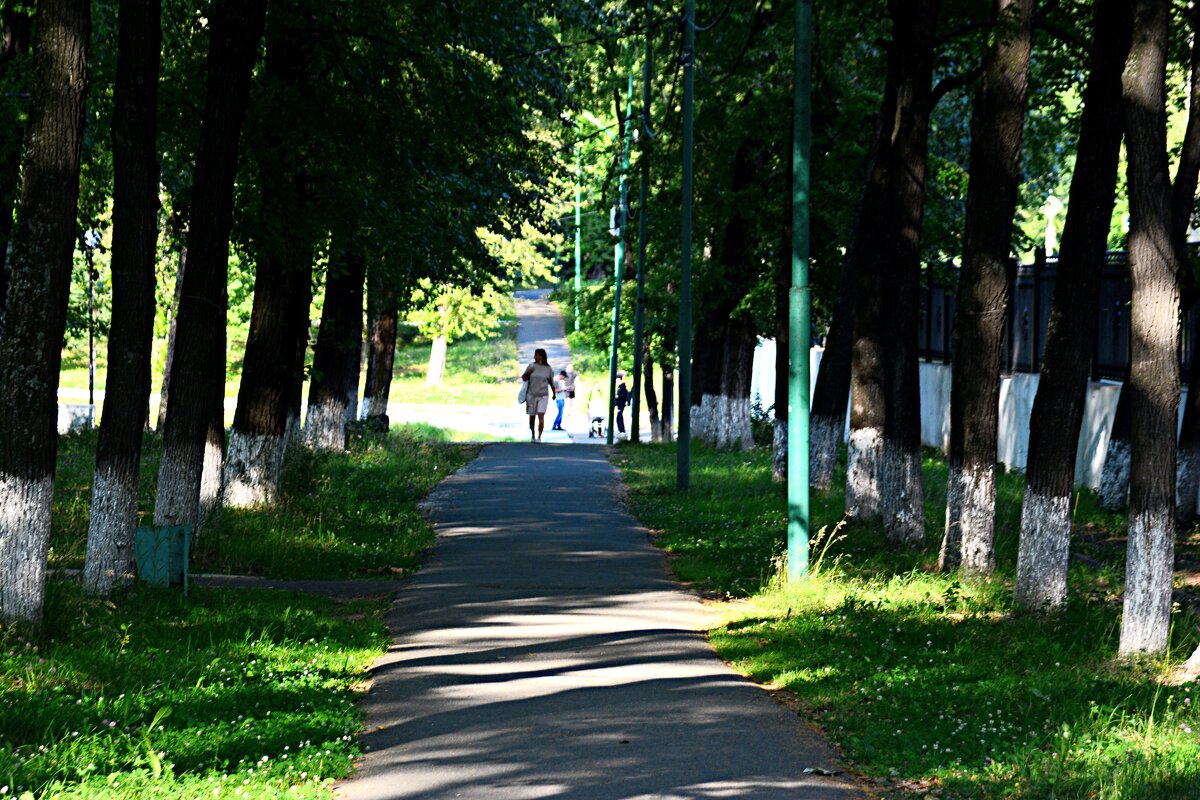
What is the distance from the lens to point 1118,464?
60.0 feet

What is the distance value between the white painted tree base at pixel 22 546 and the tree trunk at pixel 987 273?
23.2 ft

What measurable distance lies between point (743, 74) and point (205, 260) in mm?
12773

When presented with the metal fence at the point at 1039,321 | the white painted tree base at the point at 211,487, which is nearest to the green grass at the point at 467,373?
the metal fence at the point at 1039,321

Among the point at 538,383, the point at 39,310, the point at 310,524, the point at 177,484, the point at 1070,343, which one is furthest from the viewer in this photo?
the point at 538,383

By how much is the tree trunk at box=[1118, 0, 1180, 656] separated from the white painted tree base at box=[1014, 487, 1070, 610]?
1.30 meters

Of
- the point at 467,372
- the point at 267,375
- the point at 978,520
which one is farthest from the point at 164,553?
the point at 467,372

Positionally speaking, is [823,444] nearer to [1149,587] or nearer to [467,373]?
[1149,587]

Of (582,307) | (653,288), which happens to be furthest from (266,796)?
(582,307)

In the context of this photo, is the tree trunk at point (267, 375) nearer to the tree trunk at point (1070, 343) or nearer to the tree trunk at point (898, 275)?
the tree trunk at point (898, 275)

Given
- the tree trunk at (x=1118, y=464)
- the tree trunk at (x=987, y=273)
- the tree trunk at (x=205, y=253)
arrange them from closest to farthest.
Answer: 1. the tree trunk at (x=987, y=273)
2. the tree trunk at (x=205, y=253)
3. the tree trunk at (x=1118, y=464)

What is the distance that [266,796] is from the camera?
6449 mm

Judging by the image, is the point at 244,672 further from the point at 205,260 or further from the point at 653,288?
the point at 653,288

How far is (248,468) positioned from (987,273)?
8.84m

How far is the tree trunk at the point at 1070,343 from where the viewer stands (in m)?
10.9
